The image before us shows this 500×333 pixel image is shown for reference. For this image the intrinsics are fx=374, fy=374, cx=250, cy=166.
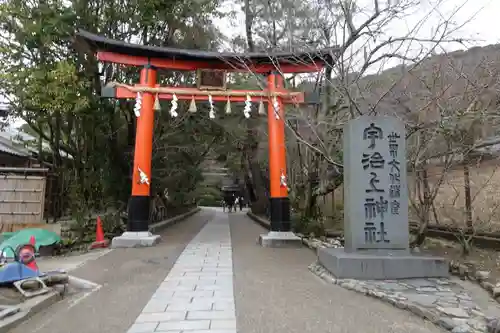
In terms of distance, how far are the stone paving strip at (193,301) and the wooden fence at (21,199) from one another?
22.1 ft

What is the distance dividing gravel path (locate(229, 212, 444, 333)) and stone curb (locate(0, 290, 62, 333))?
273 cm

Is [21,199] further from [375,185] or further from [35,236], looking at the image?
[375,185]

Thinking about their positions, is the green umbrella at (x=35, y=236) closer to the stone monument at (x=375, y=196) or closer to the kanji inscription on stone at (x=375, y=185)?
the stone monument at (x=375, y=196)

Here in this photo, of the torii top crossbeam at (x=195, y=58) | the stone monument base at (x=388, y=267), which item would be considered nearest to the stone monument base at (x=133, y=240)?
the torii top crossbeam at (x=195, y=58)

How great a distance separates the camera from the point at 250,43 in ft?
51.6

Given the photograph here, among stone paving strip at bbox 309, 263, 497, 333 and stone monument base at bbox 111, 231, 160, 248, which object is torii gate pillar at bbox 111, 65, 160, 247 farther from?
stone paving strip at bbox 309, 263, 497, 333

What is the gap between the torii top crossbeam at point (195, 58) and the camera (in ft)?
36.2

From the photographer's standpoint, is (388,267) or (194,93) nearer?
(388,267)

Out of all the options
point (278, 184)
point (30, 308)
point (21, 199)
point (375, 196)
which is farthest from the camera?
point (21, 199)

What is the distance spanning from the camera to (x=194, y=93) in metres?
11.6

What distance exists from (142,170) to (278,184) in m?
4.13

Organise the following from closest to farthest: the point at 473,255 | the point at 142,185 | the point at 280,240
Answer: the point at 473,255
the point at 280,240
the point at 142,185

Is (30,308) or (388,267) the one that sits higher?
(388,267)

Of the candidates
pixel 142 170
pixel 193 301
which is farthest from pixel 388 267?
pixel 142 170
